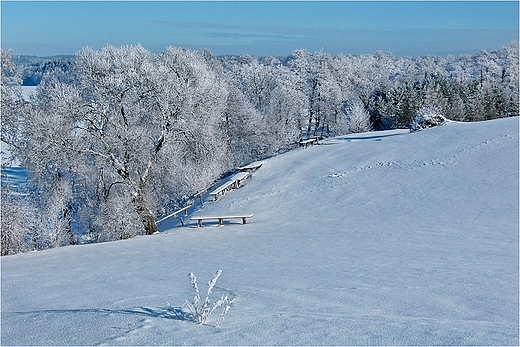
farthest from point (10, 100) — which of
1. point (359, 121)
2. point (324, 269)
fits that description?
point (359, 121)

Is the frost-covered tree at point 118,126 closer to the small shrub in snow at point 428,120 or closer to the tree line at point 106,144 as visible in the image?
the tree line at point 106,144

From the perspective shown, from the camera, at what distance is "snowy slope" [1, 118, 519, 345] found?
4.88 m

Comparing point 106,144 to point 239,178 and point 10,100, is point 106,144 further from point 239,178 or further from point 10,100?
point 239,178

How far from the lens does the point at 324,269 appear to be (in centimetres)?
838

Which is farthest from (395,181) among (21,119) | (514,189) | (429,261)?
(21,119)

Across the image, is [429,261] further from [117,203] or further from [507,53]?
[507,53]

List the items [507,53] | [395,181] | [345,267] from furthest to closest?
[507,53] → [395,181] → [345,267]

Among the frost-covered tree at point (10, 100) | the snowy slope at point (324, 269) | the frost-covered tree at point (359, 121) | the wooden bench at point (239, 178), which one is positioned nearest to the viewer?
the snowy slope at point (324, 269)

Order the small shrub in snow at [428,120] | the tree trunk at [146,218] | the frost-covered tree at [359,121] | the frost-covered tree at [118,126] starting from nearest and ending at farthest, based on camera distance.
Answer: the frost-covered tree at [118,126], the tree trunk at [146,218], the small shrub in snow at [428,120], the frost-covered tree at [359,121]

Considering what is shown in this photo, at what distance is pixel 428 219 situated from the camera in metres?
13.3

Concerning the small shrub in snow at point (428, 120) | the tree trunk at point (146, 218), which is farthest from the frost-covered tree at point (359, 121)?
the tree trunk at point (146, 218)

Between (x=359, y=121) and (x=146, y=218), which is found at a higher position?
(x=359, y=121)

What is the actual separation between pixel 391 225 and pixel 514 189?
5.21 m

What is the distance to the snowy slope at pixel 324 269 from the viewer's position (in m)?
4.88
